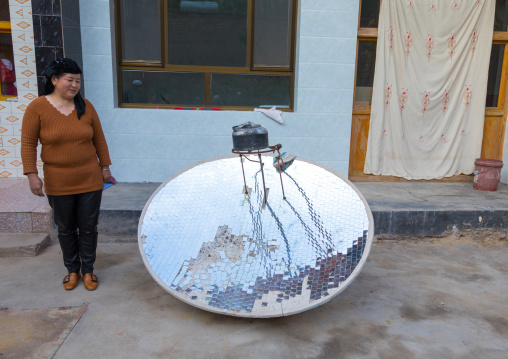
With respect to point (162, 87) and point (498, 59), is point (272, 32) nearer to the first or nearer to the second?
point (162, 87)

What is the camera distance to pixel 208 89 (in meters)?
4.49

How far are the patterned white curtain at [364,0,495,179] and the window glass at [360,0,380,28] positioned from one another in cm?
17

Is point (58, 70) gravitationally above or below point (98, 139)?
above

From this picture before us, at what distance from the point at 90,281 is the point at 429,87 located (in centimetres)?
418

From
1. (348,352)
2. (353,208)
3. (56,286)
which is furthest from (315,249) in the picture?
(56,286)

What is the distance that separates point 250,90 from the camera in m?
4.54

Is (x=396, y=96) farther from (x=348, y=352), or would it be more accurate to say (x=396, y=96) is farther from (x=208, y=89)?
(x=348, y=352)

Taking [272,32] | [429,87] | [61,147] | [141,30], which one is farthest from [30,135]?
[429,87]

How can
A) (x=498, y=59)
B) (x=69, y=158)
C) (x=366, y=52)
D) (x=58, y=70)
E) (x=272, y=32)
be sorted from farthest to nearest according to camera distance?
(x=498, y=59) < (x=366, y=52) < (x=272, y=32) < (x=69, y=158) < (x=58, y=70)

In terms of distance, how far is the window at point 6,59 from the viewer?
4.27 m

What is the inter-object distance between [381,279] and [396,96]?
8.45ft

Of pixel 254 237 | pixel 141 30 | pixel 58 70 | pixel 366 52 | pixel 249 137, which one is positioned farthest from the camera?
pixel 366 52

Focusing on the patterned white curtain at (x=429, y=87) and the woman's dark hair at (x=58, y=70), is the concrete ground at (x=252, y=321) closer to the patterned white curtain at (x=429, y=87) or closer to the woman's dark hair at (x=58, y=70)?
the woman's dark hair at (x=58, y=70)

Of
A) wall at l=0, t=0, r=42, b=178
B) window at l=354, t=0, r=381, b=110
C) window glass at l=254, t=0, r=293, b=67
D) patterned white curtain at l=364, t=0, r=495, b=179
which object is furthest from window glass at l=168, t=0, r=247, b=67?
patterned white curtain at l=364, t=0, r=495, b=179
